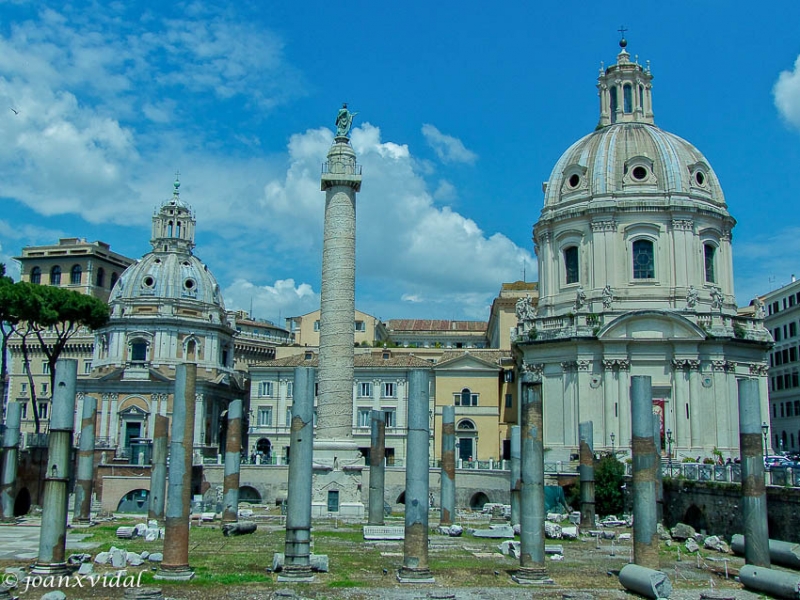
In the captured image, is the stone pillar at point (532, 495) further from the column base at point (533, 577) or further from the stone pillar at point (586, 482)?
the stone pillar at point (586, 482)

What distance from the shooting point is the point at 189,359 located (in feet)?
256

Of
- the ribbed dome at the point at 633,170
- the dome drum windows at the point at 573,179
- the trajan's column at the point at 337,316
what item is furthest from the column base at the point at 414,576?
the dome drum windows at the point at 573,179

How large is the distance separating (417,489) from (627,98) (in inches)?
1891

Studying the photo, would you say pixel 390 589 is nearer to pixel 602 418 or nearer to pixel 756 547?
pixel 756 547

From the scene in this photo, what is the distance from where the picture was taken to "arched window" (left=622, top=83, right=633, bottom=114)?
6456cm

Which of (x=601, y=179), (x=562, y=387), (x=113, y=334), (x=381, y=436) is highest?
(x=601, y=179)

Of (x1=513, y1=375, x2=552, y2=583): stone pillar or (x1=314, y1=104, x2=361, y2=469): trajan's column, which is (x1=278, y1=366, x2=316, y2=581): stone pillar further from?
(x1=314, y1=104, x2=361, y2=469): trajan's column

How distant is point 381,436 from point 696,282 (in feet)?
90.7

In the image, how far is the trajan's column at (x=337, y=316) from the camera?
4238 centimetres

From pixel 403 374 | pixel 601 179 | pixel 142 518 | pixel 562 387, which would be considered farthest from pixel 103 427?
pixel 601 179

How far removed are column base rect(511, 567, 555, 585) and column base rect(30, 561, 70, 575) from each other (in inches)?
448

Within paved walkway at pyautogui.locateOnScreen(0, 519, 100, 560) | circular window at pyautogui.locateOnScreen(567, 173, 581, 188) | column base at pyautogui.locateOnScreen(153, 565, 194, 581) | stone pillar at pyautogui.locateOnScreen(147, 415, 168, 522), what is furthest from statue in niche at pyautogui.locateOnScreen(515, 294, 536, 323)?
column base at pyautogui.locateOnScreen(153, 565, 194, 581)

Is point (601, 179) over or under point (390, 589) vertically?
over

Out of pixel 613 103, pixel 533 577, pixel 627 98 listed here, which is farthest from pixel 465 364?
pixel 533 577
